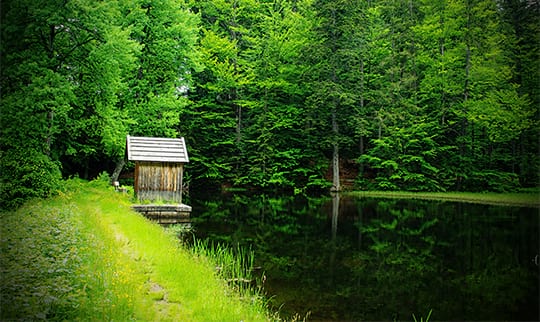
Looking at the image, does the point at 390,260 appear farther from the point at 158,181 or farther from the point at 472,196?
the point at 472,196

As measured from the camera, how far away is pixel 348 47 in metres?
34.4

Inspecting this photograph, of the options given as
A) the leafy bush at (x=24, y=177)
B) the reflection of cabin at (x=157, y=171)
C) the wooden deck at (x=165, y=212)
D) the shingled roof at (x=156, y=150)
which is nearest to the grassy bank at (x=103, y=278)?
the leafy bush at (x=24, y=177)

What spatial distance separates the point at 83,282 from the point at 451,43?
35.3 m

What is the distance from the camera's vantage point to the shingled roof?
19359 mm

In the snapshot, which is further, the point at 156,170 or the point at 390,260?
the point at 156,170

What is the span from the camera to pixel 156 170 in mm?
19594

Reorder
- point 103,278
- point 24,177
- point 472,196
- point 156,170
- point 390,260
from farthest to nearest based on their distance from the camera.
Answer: point 472,196
point 156,170
point 24,177
point 390,260
point 103,278

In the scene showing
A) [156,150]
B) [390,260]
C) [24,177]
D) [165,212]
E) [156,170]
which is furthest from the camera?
[156,150]

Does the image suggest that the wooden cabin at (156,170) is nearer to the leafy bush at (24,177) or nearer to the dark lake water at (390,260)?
the dark lake water at (390,260)

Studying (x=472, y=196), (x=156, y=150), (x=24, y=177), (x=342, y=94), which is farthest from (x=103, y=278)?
(x=342, y=94)

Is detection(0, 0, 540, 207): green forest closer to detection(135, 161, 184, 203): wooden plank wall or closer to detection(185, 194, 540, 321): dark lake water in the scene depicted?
detection(135, 161, 184, 203): wooden plank wall

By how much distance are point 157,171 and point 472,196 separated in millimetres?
20972

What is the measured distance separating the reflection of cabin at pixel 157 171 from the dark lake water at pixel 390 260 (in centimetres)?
154

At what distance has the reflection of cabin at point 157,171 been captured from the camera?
63.4ft
